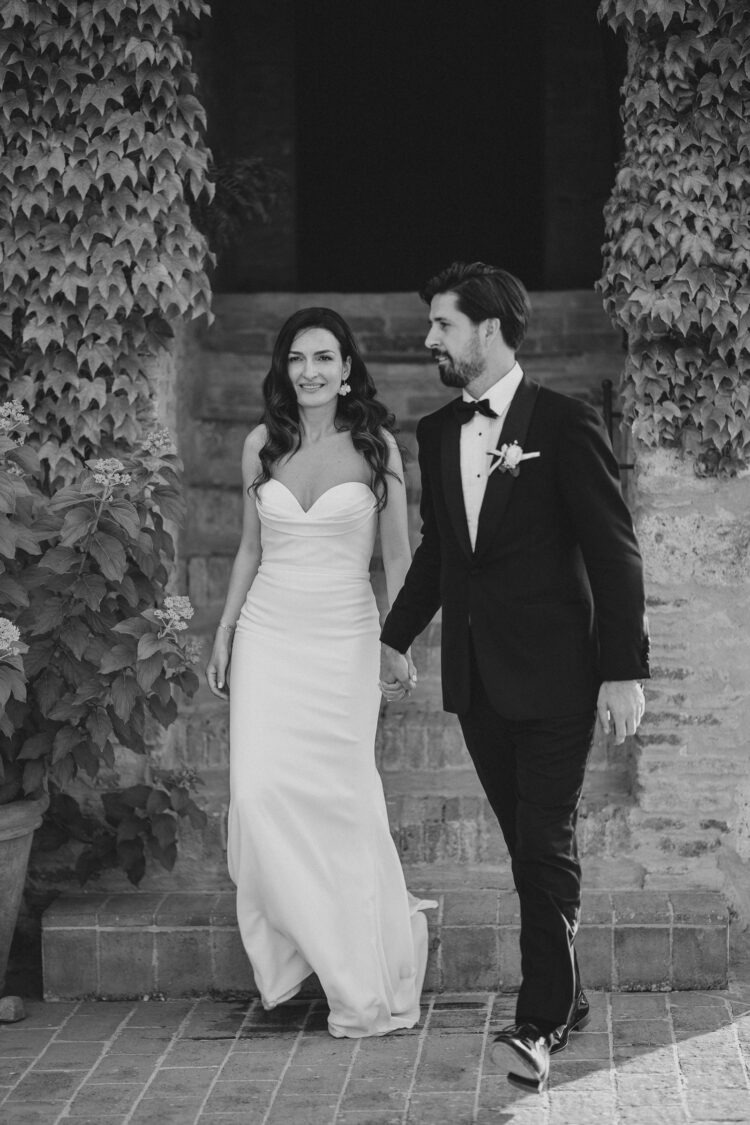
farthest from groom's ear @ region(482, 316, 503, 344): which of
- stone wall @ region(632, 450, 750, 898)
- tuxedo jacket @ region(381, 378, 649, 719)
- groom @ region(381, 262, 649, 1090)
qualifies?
stone wall @ region(632, 450, 750, 898)

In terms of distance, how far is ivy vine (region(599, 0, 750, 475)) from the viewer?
5242 millimetres

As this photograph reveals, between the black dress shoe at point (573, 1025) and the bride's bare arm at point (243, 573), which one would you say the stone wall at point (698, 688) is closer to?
the black dress shoe at point (573, 1025)

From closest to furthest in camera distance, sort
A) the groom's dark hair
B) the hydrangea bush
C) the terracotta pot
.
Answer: the groom's dark hair
the terracotta pot
the hydrangea bush

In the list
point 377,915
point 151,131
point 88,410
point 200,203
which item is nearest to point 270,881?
point 377,915

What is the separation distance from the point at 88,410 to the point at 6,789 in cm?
146

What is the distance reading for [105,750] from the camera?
4.83 meters

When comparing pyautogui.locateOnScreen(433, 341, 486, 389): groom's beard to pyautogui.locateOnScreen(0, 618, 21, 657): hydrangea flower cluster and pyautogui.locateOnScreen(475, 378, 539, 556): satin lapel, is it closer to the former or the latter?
pyautogui.locateOnScreen(475, 378, 539, 556): satin lapel

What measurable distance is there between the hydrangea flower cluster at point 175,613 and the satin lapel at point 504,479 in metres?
1.10

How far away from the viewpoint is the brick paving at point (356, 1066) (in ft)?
12.9

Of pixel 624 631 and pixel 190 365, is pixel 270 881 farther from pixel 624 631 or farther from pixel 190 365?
pixel 190 365

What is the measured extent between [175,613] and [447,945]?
1377 millimetres

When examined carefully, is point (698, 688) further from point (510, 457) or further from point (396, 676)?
point (510, 457)

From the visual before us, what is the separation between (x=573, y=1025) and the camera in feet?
13.7

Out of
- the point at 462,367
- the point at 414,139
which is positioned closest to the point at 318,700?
the point at 462,367
